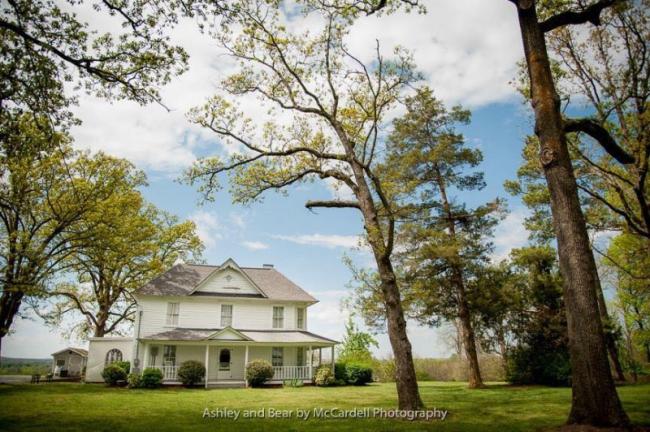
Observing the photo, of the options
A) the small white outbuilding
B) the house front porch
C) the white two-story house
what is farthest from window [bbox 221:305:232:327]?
the small white outbuilding

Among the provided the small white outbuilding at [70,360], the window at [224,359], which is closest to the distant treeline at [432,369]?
the window at [224,359]

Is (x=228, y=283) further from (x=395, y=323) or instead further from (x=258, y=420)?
(x=395, y=323)

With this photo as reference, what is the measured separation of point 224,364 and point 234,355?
0.82 meters

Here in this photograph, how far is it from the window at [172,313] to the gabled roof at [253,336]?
58 cm

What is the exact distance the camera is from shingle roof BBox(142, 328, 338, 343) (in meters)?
24.8

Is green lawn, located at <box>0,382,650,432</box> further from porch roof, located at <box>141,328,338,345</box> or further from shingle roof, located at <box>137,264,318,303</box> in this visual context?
shingle roof, located at <box>137,264,318,303</box>

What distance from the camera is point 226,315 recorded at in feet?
92.0

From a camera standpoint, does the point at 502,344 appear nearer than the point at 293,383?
Yes

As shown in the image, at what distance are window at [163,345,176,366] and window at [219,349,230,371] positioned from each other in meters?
2.88

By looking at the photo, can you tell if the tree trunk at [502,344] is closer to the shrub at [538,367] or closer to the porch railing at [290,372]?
the shrub at [538,367]

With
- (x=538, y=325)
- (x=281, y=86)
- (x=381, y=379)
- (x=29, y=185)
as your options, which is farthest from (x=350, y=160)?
(x=381, y=379)

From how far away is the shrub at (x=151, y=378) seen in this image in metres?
22.4

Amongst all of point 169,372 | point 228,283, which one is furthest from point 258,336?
point 169,372

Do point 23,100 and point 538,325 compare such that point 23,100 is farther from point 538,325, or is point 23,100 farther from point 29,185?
point 538,325
